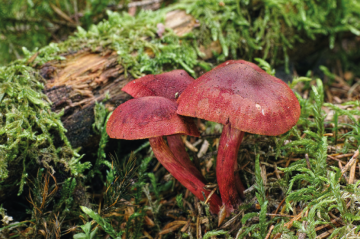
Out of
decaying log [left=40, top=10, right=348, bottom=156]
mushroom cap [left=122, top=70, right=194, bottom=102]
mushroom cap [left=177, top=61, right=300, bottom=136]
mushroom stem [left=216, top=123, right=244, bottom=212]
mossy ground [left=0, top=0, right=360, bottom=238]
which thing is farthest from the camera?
decaying log [left=40, top=10, right=348, bottom=156]

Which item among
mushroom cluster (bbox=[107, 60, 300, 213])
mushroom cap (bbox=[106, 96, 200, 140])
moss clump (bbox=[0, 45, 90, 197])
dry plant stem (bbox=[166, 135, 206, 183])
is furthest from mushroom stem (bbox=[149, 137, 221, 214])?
moss clump (bbox=[0, 45, 90, 197])

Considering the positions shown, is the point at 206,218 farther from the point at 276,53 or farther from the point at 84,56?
the point at 276,53

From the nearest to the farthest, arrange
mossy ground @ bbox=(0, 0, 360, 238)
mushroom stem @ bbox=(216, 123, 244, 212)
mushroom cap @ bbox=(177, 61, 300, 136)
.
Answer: mushroom cap @ bbox=(177, 61, 300, 136) < mossy ground @ bbox=(0, 0, 360, 238) < mushroom stem @ bbox=(216, 123, 244, 212)

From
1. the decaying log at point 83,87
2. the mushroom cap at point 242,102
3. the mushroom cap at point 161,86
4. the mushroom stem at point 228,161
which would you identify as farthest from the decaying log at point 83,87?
the mushroom stem at point 228,161

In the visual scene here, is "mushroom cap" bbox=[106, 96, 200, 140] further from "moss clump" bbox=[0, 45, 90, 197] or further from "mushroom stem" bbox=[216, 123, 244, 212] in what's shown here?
"moss clump" bbox=[0, 45, 90, 197]

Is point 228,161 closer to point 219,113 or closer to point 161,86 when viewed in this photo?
point 219,113

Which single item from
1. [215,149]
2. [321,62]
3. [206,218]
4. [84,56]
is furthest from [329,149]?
[321,62]

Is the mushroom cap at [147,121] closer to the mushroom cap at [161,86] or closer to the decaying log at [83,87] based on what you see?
the mushroom cap at [161,86]
